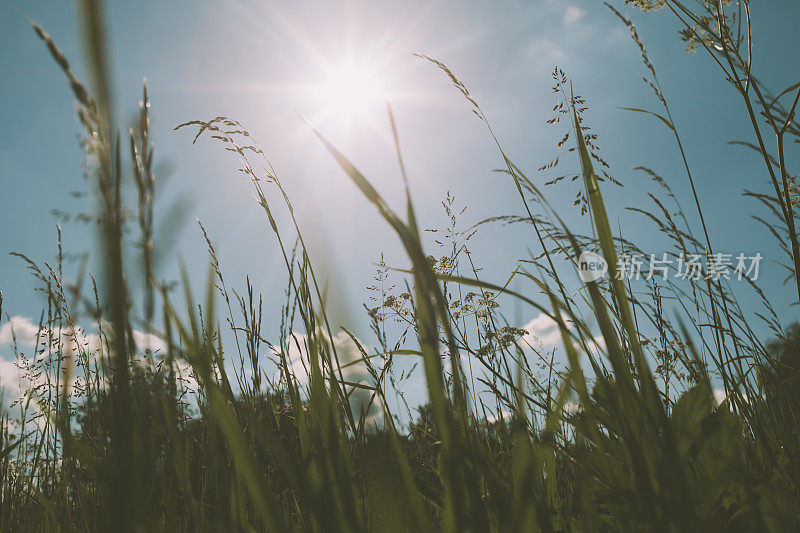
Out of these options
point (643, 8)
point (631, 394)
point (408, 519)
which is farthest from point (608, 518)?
point (643, 8)

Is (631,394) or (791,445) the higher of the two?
(631,394)

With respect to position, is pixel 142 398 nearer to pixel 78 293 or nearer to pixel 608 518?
pixel 78 293

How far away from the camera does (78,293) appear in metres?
0.60

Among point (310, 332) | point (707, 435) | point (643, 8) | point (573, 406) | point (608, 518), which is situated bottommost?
point (608, 518)

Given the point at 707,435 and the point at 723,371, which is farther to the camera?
the point at 723,371

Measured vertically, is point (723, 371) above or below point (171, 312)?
below

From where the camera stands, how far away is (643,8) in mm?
2723

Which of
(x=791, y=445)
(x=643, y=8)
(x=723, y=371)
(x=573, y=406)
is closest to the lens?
(x=573, y=406)

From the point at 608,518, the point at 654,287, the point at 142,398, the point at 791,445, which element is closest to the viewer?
the point at 142,398

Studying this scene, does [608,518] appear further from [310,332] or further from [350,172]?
[350,172]

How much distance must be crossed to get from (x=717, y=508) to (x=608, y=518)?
29 cm

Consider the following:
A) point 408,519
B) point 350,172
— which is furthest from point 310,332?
point 408,519

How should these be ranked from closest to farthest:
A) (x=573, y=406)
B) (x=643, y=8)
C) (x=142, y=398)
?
(x=142, y=398) < (x=573, y=406) < (x=643, y=8)

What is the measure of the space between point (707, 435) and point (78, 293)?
108 cm
